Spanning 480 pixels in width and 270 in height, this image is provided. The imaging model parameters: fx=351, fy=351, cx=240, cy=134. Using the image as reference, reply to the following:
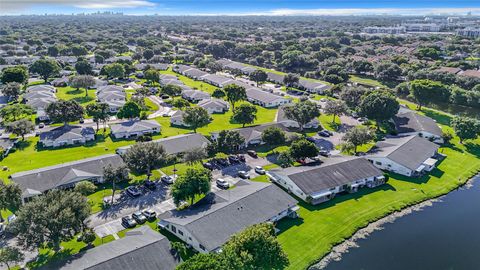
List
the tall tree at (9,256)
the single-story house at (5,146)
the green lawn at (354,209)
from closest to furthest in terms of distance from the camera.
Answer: the tall tree at (9,256)
the green lawn at (354,209)
the single-story house at (5,146)

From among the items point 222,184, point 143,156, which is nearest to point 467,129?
point 222,184

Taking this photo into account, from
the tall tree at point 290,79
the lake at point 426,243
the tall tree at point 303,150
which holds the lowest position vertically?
the lake at point 426,243

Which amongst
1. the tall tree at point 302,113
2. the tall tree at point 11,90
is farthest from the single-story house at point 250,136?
the tall tree at point 11,90

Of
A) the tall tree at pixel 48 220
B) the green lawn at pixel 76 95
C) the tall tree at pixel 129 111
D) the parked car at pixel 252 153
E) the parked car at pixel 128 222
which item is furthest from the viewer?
the green lawn at pixel 76 95

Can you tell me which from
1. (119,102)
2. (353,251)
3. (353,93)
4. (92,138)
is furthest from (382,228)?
(119,102)

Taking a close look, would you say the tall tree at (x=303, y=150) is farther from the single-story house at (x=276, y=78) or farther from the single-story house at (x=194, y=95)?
the single-story house at (x=276, y=78)

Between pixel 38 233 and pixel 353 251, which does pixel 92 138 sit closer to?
pixel 38 233

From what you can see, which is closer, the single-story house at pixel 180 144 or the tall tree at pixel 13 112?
the single-story house at pixel 180 144

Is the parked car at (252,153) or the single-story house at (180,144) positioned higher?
the single-story house at (180,144)
